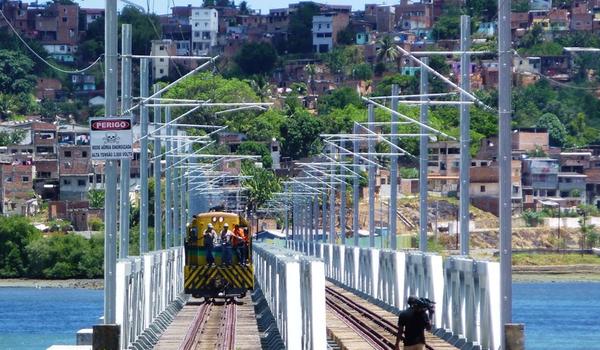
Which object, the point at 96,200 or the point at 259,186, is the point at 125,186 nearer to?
the point at 259,186

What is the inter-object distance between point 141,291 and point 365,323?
7.17 metres

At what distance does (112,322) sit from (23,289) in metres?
117

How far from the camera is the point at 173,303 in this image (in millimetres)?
65562

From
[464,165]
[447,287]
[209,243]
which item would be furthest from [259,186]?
[447,287]

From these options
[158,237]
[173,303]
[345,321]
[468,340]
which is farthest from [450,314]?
[158,237]

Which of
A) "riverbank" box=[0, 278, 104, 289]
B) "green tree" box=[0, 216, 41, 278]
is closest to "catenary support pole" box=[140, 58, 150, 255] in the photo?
"riverbank" box=[0, 278, 104, 289]

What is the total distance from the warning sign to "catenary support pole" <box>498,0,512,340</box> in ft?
22.7

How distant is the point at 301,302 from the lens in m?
40.4

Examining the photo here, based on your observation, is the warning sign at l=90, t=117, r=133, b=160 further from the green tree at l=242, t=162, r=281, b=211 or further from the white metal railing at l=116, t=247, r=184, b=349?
the green tree at l=242, t=162, r=281, b=211

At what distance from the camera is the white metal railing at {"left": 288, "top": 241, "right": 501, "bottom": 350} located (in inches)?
1486

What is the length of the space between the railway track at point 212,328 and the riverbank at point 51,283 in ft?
267

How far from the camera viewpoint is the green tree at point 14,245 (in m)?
154

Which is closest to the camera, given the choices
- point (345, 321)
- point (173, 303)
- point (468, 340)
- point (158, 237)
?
point (468, 340)

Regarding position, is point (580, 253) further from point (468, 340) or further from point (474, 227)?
point (468, 340)
